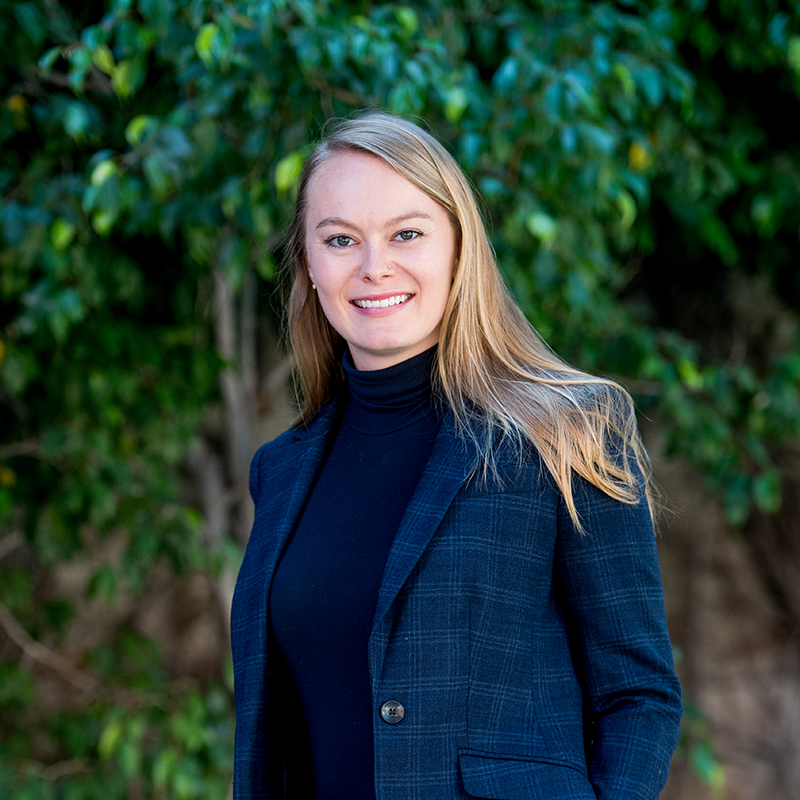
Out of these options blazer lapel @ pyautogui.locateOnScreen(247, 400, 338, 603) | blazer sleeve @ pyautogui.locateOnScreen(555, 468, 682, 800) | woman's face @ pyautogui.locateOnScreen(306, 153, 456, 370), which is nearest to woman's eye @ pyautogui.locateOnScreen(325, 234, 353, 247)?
woman's face @ pyautogui.locateOnScreen(306, 153, 456, 370)

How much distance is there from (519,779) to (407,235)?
73 cm

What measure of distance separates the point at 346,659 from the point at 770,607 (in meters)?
3.16

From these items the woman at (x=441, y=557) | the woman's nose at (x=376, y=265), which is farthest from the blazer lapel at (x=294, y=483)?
the woman's nose at (x=376, y=265)

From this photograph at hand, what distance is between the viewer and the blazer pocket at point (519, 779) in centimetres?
106

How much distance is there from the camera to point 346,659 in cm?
117

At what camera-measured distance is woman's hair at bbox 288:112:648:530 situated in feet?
3.71

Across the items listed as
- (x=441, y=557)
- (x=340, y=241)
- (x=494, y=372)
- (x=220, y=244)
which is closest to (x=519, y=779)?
(x=441, y=557)

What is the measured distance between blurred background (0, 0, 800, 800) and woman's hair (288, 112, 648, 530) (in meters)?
0.56

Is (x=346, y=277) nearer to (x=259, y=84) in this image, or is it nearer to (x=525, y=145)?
(x=259, y=84)

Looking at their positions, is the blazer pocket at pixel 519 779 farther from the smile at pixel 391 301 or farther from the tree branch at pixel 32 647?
the tree branch at pixel 32 647

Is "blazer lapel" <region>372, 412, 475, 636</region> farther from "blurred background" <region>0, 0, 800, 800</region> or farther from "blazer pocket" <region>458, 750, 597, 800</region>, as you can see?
"blurred background" <region>0, 0, 800, 800</region>

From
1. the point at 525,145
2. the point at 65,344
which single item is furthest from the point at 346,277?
the point at 65,344

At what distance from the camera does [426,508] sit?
113cm

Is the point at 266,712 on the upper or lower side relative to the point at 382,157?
lower
